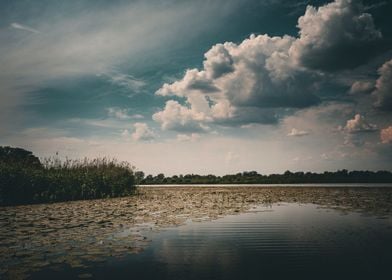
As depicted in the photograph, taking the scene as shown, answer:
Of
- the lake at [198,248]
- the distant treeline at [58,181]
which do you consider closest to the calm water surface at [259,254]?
the lake at [198,248]

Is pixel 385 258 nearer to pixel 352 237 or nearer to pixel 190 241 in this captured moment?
pixel 352 237

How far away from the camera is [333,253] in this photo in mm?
6449

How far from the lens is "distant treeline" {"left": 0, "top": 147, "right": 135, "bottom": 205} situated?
18.7 m

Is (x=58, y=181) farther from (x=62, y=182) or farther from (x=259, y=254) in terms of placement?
(x=259, y=254)

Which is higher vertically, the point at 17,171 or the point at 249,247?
the point at 17,171

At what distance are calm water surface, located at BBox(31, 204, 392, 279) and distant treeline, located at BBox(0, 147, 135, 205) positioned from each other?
13674 mm

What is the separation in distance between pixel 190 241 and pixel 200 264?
7.10 ft

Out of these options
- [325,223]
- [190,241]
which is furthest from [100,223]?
[325,223]

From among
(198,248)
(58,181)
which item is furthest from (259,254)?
(58,181)

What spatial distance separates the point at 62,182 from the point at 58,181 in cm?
31

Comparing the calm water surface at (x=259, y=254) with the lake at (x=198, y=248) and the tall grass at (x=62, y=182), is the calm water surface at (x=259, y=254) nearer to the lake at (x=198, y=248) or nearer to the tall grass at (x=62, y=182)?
the lake at (x=198, y=248)

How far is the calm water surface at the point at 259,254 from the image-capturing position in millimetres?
5098

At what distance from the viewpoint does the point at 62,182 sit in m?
21.5

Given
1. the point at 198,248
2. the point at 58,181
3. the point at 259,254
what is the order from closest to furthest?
the point at 259,254 → the point at 198,248 → the point at 58,181
